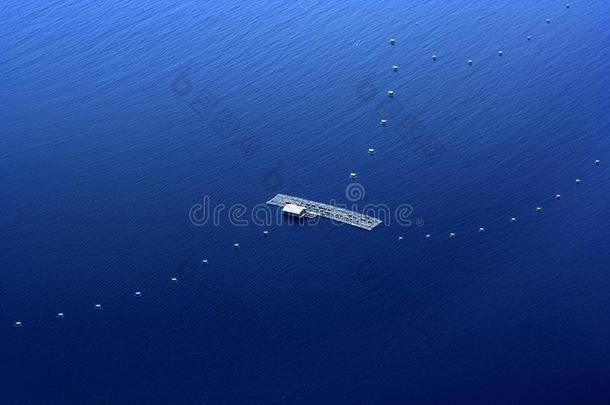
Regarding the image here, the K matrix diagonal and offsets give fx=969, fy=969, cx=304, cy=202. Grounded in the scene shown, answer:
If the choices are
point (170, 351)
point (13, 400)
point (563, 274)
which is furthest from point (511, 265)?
point (13, 400)

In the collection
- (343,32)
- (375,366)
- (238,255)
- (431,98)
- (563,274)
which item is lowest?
(375,366)

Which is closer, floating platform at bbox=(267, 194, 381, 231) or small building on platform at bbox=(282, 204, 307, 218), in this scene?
floating platform at bbox=(267, 194, 381, 231)

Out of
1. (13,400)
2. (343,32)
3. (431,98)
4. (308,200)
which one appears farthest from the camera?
(343,32)

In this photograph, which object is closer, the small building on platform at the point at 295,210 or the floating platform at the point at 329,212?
the floating platform at the point at 329,212

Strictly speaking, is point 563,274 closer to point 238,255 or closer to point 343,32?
point 238,255

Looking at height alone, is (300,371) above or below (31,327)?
below

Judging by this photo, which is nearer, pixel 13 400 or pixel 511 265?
pixel 13 400

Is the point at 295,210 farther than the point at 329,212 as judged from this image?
No

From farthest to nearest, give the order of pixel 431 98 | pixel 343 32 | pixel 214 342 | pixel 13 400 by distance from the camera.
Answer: pixel 343 32 < pixel 431 98 < pixel 214 342 < pixel 13 400
